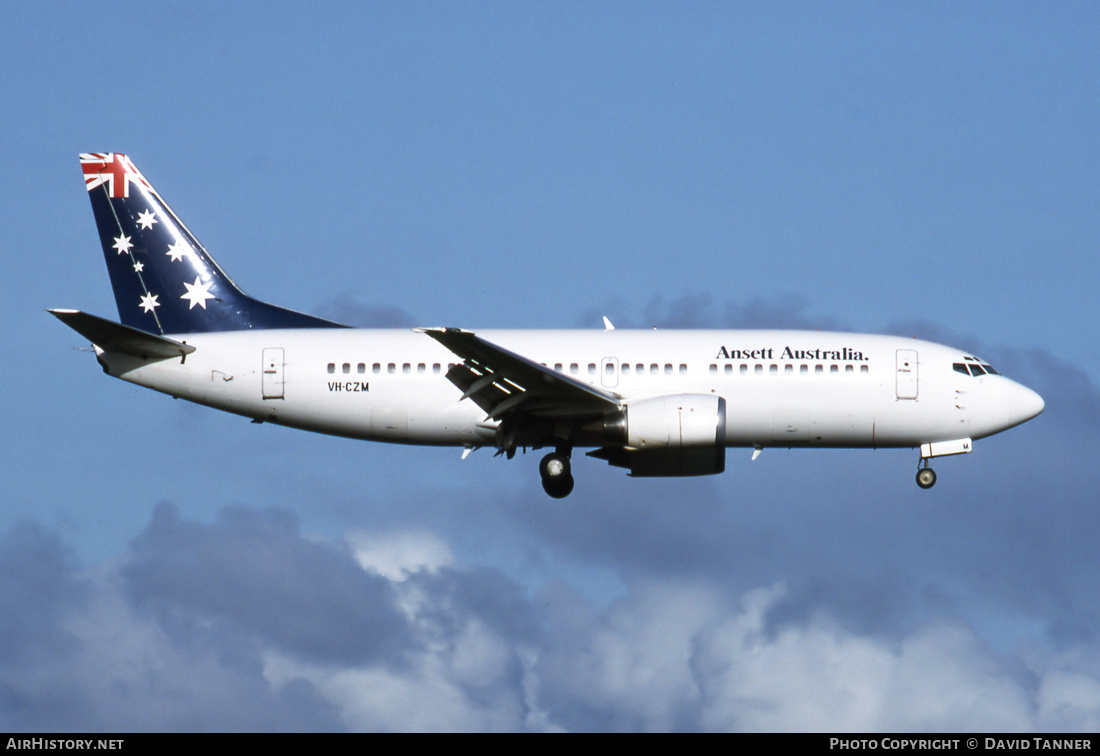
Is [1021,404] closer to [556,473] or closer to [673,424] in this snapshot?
[673,424]

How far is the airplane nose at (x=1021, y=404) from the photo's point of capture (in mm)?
38250

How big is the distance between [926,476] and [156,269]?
2245 centimetres

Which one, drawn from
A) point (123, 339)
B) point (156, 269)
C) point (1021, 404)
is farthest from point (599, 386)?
point (156, 269)

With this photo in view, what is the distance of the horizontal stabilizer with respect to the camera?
119 ft

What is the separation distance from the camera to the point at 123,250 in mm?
40812

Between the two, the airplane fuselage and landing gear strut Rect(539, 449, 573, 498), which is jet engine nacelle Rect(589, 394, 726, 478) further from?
landing gear strut Rect(539, 449, 573, 498)

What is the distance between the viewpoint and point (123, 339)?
122 ft

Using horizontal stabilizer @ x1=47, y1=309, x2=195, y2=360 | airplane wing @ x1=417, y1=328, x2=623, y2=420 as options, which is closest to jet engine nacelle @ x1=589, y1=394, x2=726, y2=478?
airplane wing @ x1=417, y1=328, x2=623, y2=420

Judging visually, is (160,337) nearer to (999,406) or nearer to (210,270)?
(210,270)
